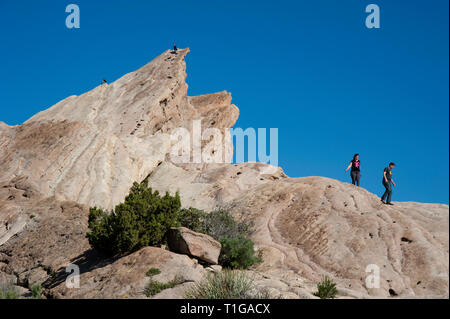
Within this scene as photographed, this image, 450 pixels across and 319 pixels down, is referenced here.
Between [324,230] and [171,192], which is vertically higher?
[171,192]

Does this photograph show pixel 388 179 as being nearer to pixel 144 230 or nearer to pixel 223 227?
pixel 223 227

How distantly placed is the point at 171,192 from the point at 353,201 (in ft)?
39.5

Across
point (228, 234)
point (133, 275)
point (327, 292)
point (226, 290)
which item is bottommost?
point (327, 292)

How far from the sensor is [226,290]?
1327cm

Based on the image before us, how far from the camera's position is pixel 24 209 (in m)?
23.2

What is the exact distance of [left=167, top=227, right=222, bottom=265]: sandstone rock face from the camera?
16844 millimetres

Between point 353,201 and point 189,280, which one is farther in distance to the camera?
point 353,201

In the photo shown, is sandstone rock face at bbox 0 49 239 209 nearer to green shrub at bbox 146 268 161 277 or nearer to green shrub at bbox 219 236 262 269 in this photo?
green shrub at bbox 219 236 262 269

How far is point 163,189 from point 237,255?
1242 centimetres

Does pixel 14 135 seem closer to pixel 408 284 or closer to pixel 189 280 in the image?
pixel 189 280

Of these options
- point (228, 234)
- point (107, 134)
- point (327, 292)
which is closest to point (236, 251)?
point (228, 234)

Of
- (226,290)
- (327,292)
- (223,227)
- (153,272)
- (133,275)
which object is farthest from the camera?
(223,227)

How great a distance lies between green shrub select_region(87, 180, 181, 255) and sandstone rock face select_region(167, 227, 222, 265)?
756mm
